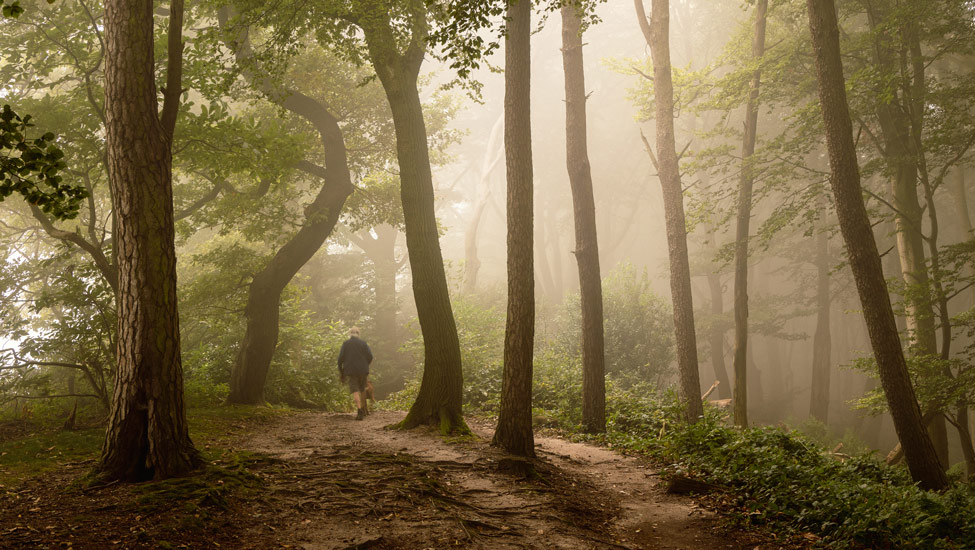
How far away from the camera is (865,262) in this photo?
8.50 meters

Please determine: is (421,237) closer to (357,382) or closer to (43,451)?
(357,382)

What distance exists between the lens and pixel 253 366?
12016 millimetres

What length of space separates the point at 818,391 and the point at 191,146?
24710 millimetres

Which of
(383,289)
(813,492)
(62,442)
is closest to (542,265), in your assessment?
(383,289)

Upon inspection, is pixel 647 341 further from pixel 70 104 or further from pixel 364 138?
pixel 70 104

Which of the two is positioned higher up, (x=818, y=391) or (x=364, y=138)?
(x=364, y=138)

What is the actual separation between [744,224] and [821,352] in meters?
12.0

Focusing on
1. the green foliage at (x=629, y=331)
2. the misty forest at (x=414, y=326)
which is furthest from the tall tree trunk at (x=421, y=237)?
the green foliage at (x=629, y=331)

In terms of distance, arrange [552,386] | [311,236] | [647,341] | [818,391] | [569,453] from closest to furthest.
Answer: [569,453]
[311,236]
[552,386]
[647,341]
[818,391]

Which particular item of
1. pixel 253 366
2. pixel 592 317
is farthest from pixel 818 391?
pixel 253 366

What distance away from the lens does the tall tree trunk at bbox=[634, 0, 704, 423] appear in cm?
1225

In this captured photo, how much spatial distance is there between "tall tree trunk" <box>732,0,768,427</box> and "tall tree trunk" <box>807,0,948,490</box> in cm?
601

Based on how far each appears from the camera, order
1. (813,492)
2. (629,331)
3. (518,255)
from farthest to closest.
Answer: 1. (629,331)
2. (518,255)
3. (813,492)

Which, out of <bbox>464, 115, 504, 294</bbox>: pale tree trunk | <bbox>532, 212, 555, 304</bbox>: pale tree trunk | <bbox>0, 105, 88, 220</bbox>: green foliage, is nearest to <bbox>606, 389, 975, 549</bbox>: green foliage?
<bbox>0, 105, 88, 220</bbox>: green foliage
